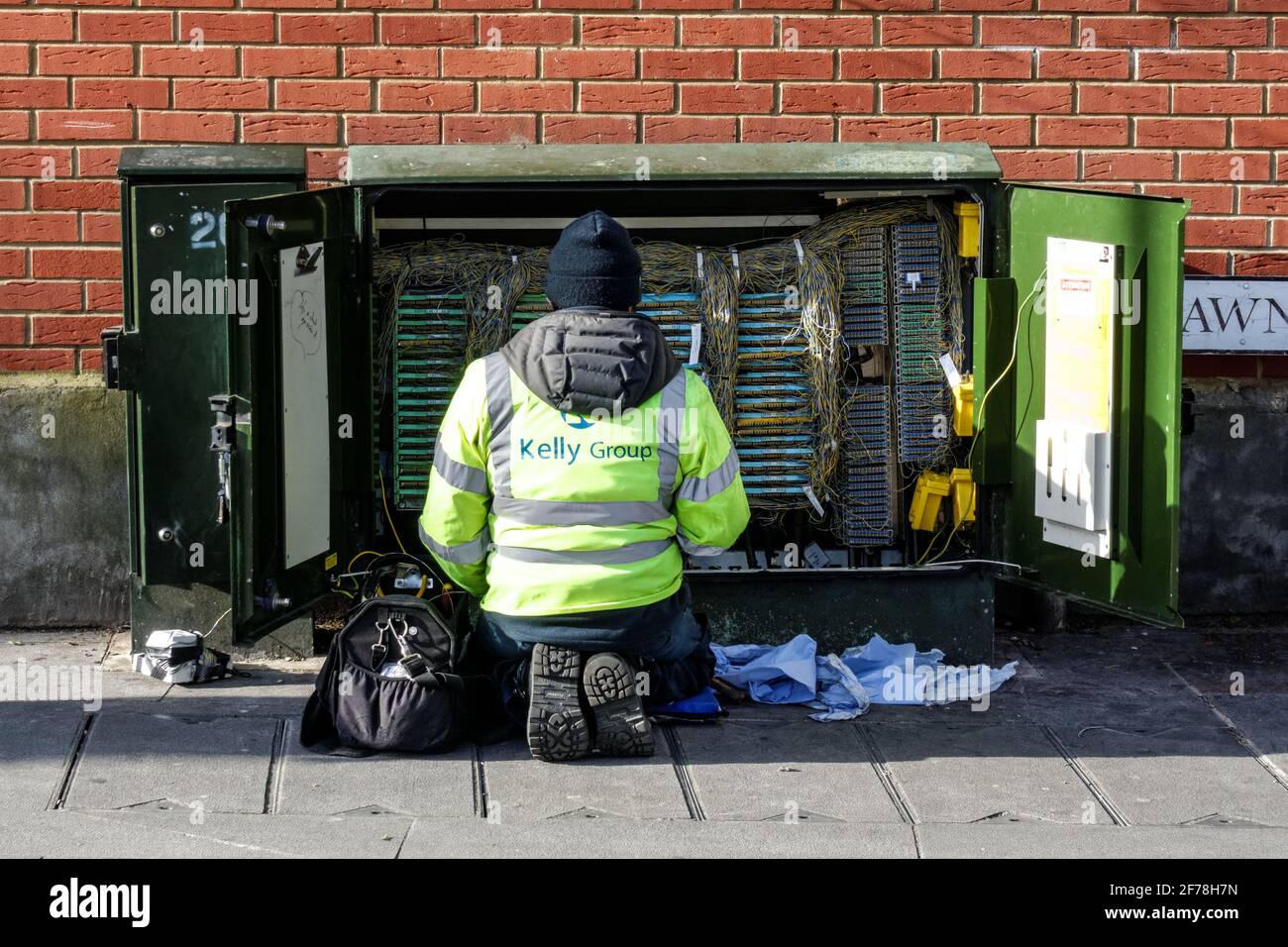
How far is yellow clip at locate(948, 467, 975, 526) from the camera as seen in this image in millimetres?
7164

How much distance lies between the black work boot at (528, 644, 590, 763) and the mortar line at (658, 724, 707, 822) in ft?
1.10

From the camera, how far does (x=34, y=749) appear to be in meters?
6.05

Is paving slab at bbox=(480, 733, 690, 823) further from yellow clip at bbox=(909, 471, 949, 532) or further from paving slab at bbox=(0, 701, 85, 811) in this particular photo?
yellow clip at bbox=(909, 471, 949, 532)

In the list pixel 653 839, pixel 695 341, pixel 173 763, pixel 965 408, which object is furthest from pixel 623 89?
pixel 653 839

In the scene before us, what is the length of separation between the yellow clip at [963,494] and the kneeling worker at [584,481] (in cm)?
139

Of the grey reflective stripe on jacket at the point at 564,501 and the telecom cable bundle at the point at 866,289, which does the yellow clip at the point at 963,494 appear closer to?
the telecom cable bundle at the point at 866,289

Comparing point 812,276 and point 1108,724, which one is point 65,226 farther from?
point 1108,724

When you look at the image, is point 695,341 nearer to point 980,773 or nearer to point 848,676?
point 848,676

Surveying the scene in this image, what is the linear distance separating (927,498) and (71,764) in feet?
11.0

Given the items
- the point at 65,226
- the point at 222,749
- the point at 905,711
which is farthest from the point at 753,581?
the point at 65,226

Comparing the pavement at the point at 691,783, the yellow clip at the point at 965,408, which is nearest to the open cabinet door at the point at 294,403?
the pavement at the point at 691,783

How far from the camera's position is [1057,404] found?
266 inches

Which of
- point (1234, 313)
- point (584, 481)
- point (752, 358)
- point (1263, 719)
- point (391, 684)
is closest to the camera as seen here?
point (584, 481)

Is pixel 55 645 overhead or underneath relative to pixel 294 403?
underneath
